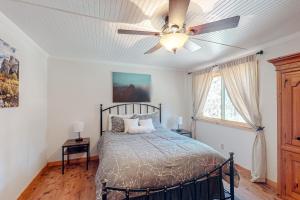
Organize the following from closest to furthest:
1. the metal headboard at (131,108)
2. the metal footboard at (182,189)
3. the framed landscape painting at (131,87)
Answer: the metal footboard at (182,189) → the metal headboard at (131,108) → the framed landscape painting at (131,87)

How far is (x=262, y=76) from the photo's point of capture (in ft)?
9.09

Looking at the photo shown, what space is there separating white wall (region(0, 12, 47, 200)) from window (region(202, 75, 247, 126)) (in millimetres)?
3747

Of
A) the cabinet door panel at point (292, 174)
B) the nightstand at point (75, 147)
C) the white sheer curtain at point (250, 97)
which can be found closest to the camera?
the cabinet door panel at point (292, 174)

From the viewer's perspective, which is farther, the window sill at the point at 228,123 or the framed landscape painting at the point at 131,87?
the framed landscape painting at the point at 131,87

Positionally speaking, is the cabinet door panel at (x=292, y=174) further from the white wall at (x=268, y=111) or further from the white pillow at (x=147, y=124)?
the white pillow at (x=147, y=124)

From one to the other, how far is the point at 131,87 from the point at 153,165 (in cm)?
263

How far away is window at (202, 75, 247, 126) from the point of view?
3.47 meters

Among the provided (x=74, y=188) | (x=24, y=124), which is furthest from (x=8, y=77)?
(x=74, y=188)

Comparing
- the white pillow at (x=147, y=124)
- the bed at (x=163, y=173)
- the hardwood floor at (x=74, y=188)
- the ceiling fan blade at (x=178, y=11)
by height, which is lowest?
the hardwood floor at (x=74, y=188)

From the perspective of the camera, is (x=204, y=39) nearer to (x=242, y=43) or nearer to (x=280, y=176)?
(x=242, y=43)

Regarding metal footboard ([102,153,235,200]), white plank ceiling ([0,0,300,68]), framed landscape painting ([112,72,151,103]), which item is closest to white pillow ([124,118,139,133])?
framed landscape painting ([112,72,151,103])

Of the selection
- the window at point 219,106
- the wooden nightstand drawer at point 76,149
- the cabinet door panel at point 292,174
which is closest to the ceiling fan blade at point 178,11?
the cabinet door panel at point 292,174

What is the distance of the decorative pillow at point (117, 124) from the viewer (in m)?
3.50

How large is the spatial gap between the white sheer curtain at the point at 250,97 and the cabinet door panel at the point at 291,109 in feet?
2.07
